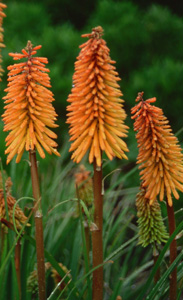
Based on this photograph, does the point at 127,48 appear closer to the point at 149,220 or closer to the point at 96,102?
the point at 149,220

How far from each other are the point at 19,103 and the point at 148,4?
594 cm

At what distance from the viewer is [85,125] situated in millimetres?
1558

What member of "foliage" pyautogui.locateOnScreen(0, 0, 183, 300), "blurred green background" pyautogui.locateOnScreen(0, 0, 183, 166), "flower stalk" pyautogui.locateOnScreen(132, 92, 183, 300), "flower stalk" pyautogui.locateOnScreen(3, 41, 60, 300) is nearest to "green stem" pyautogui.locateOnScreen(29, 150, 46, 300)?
"flower stalk" pyautogui.locateOnScreen(3, 41, 60, 300)

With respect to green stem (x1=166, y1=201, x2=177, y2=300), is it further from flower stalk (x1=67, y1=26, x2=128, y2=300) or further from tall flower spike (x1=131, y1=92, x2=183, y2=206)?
flower stalk (x1=67, y1=26, x2=128, y2=300)

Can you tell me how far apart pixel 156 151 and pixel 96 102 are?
290 millimetres

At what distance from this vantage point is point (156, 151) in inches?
64.8

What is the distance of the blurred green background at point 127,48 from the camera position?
4703 millimetres

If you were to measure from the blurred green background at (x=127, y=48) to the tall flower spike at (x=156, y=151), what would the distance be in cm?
284

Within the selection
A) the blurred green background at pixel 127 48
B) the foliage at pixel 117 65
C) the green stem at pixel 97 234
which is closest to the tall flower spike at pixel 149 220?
the green stem at pixel 97 234

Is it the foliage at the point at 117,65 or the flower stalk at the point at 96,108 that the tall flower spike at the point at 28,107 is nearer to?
the flower stalk at the point at 96,108

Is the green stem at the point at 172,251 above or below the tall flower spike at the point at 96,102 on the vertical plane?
below

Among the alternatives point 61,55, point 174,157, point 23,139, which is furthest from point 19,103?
point 61,55

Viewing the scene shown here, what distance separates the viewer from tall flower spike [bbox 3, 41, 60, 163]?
1.62 metres

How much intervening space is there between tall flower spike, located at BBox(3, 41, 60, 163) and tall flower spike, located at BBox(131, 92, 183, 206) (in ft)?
0.99
